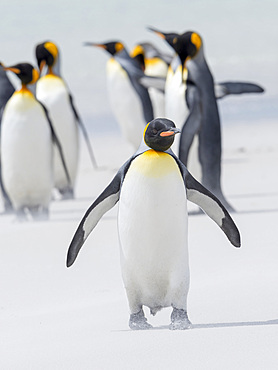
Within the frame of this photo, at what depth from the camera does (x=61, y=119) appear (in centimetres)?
988


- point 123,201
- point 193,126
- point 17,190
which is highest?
point 123,201

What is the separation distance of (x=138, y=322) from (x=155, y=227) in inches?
15.4

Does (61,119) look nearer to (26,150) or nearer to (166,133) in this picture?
(26,150)

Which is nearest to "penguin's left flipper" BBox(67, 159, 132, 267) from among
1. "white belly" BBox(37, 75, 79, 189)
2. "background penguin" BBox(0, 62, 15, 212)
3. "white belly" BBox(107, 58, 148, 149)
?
"background penguin" BBox(0, 62, 15, 212)

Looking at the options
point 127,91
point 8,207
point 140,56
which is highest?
point 8,207

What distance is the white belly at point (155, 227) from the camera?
3.73 m

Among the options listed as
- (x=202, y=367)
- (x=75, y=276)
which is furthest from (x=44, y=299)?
(x=202, y=367)

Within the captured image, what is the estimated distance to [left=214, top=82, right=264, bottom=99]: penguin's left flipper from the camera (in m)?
8.65

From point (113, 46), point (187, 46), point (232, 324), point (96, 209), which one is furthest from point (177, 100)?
point (113, 46)

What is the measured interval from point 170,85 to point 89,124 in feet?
60.2

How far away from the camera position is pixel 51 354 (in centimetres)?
337

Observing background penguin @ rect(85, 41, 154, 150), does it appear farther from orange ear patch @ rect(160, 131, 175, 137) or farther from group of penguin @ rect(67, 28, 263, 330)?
orange ear patch @ rect(160, 131, 175, 137)

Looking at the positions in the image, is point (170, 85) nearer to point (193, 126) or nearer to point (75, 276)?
point (193, 126)

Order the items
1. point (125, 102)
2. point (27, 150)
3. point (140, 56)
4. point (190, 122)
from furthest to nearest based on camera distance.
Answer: point (140, 56)
point (125, 102)
point (27, 150)
point (190, 122)
